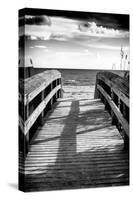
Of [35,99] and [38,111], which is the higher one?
[35,99]

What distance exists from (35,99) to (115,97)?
1.01 metres

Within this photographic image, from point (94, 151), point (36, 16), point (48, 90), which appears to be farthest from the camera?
point (48, 90)

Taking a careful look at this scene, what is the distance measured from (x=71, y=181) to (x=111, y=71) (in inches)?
53.1

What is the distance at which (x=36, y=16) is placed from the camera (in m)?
3.92

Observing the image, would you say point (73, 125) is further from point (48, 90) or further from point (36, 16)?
point (36, 16)

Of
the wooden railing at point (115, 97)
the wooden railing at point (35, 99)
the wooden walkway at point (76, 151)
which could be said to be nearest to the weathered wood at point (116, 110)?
the wooden railing at point (115, 97)

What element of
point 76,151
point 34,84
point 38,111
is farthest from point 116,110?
point 34,84

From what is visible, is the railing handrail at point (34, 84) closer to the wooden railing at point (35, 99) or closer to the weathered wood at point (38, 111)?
the wooden railing at point (35, 99)

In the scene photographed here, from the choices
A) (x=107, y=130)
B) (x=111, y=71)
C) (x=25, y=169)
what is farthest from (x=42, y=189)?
(x=111, y=71)

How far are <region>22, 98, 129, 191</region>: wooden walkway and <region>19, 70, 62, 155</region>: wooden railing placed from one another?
4.0 inches

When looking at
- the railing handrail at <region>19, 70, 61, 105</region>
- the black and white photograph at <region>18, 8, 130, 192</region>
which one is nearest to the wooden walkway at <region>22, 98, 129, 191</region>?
the black and white photograph at <region>18, 8, 130, 192</region>

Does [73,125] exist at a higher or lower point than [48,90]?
lower

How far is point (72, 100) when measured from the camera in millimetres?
4348

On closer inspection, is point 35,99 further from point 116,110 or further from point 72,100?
point 116,110
